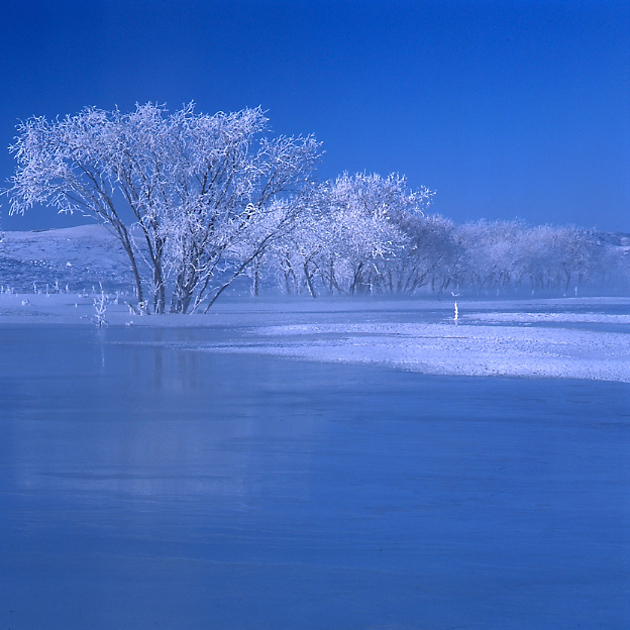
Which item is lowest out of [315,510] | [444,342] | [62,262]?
[315,510]

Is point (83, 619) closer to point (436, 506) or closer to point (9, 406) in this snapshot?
point (436, 506)

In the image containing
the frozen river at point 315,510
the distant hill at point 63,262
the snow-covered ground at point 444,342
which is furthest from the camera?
the distant hill at point 63,262

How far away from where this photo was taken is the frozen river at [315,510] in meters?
4.59

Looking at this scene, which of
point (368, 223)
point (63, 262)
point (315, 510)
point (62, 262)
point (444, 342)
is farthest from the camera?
point (63, 262)

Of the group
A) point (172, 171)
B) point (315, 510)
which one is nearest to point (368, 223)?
Answer: point (172, 171)

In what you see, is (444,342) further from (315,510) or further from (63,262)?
(63,262)

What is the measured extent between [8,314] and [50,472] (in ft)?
99.2

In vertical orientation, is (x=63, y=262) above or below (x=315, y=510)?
above

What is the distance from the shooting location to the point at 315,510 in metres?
6.34

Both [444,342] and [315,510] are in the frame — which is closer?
[315,510]

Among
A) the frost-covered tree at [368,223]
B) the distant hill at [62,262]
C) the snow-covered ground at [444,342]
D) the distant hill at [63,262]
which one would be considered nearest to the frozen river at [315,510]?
the snow-covered ground at [444,342]

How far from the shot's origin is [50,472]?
7.52 m

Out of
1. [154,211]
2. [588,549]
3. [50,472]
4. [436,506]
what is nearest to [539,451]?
[436,506]

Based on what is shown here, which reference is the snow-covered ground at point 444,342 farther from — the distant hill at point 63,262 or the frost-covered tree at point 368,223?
the distant hill at point 63,262
